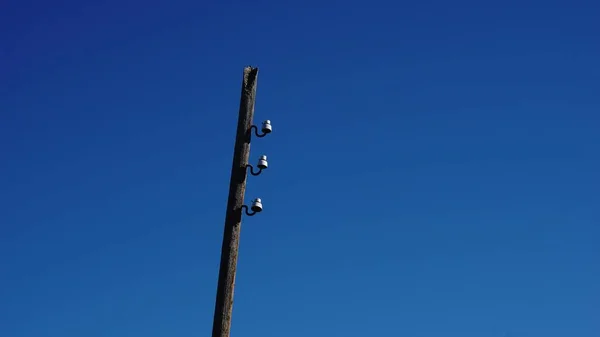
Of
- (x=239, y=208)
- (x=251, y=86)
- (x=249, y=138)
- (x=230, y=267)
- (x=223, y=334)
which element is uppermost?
(x=251, y=86)

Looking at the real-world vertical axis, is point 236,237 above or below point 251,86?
below

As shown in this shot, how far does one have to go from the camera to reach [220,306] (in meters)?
9.53

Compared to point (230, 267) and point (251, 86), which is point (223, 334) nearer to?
→ point (230, 267)

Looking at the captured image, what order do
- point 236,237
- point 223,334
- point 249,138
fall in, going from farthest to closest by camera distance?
point 249,138, point 236,237, point 223,334

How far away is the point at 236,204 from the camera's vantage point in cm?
1037

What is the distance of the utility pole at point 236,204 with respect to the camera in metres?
9.52

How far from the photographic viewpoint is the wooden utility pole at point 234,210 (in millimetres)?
9500

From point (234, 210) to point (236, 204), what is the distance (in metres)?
0.10

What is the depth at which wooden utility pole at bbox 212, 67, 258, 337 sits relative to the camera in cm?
950

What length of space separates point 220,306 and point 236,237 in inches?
40.4

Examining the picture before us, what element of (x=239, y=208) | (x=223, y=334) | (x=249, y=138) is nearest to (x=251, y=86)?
(x=249, y=138)

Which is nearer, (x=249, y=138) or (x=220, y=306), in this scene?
(x=220, y=306)

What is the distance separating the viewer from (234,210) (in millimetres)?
10305

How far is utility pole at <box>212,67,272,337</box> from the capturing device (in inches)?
375
